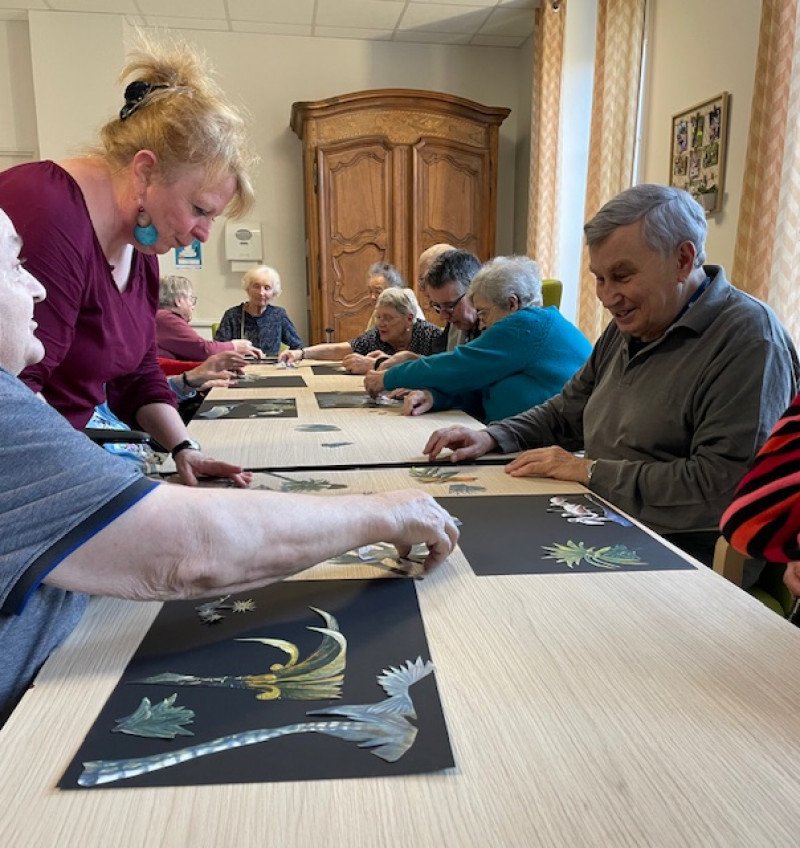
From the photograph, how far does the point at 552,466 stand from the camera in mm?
1476

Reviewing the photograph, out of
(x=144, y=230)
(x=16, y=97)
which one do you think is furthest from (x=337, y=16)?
(x=144, y=230)

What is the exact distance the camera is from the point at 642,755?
586mm

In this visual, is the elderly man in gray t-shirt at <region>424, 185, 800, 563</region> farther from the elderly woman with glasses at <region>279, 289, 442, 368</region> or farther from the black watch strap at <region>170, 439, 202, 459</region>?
the elderly woman with glasses at <region>279, 289, 442, 368</region>

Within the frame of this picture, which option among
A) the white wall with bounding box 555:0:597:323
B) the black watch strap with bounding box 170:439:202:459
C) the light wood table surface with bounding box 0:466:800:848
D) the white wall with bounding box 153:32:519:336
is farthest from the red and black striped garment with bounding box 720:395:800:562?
the white wall with bounding box 153:32:519:336

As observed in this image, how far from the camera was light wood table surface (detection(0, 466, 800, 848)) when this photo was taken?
0.51 m

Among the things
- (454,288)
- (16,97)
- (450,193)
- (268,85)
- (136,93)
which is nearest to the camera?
(136,93)

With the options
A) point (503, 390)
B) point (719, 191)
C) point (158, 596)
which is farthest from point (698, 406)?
point (719, 191)

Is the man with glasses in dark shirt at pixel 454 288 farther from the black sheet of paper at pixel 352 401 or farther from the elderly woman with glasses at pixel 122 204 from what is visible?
the elderly woman with glasses at pixel 122 204

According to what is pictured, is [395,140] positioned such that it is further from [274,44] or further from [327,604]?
[327,604]

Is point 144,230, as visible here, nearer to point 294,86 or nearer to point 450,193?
point 450,193

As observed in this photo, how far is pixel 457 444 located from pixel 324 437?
1.33 ft

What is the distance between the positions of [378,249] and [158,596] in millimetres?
4921

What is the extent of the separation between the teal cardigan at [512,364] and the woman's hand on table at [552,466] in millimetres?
804

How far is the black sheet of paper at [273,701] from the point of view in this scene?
0.57 m
